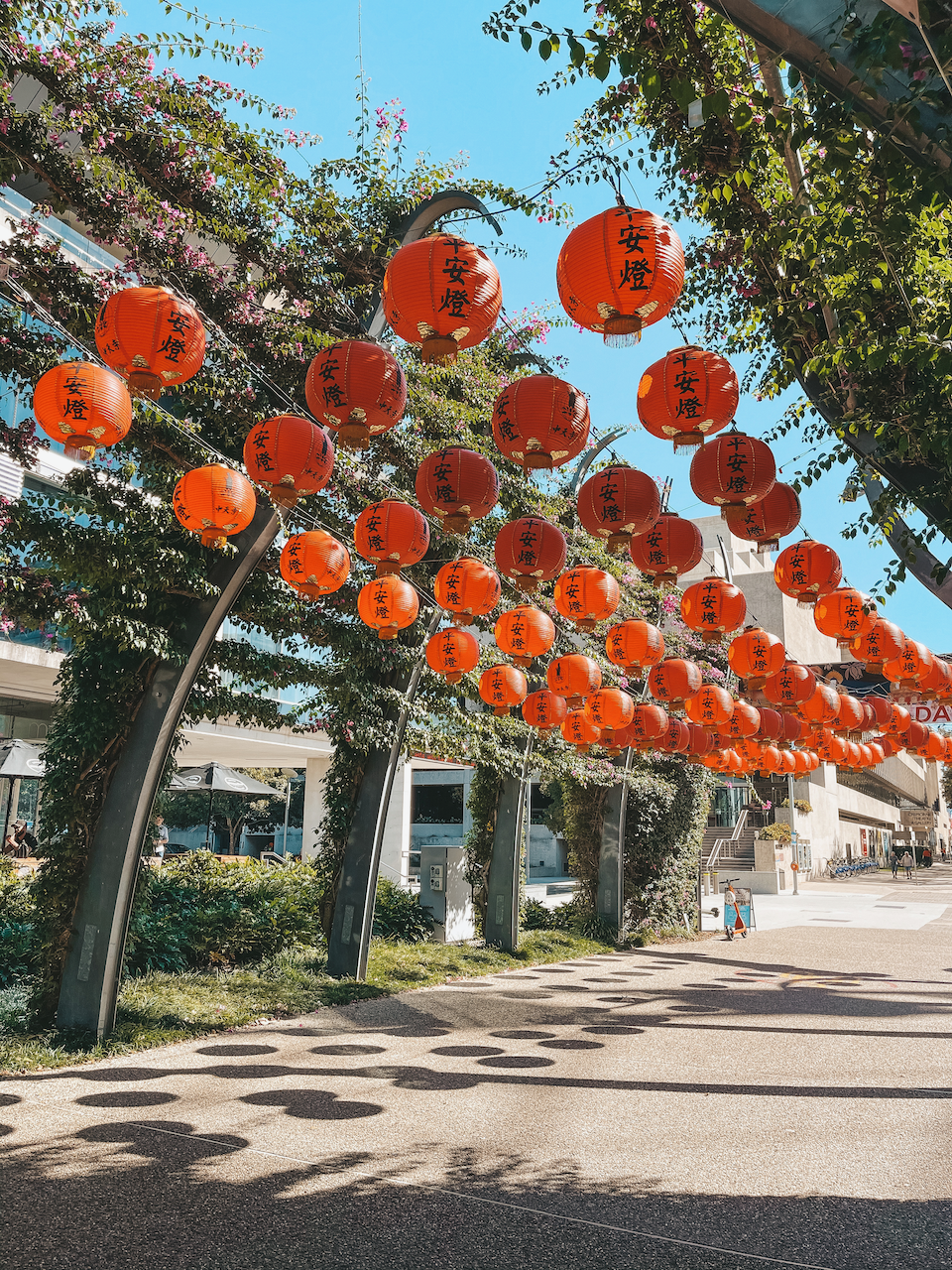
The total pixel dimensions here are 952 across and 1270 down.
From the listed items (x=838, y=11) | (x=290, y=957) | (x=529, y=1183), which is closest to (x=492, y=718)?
(x=290, y=957)

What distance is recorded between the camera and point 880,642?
32.2 ft

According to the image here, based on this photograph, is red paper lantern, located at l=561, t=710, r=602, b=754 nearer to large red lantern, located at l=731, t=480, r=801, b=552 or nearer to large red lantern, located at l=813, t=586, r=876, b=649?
large red lantern, located at l=813, t=586, r=876, b=649

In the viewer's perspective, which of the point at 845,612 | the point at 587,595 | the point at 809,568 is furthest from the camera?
the point at 845,612

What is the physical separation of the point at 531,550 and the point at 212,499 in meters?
2.60

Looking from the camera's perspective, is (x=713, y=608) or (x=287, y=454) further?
(x=713, y=608)

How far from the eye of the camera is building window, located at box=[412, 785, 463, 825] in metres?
53.7

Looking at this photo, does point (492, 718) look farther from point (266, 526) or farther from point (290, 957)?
point (266, 526)

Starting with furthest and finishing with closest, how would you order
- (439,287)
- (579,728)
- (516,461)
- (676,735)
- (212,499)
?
(676,735)
(579,728)
(212,499)
(516,461)
(439,287)

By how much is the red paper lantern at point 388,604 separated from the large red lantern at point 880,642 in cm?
535

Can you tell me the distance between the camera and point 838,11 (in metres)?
3.74

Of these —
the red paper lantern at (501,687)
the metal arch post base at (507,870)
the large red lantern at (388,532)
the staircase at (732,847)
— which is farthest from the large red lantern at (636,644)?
the staircase at (732,847)

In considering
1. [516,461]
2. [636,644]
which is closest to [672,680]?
[636,644]

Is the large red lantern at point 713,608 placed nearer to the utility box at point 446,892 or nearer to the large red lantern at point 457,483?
the large red lantern at point 457,483

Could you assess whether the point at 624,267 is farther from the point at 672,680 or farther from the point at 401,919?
the point at 401,919
